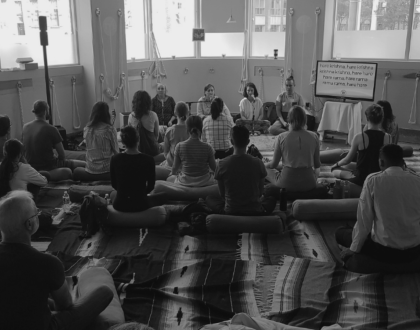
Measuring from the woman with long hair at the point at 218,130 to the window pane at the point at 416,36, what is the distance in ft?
12.7

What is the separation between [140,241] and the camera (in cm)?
377

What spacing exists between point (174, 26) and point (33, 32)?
3124 millimetres

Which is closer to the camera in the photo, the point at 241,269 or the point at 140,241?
the point at 241,269

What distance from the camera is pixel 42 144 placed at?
498cm

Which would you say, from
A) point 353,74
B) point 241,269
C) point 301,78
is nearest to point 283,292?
point 241,269

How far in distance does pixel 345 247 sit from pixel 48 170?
126 inches

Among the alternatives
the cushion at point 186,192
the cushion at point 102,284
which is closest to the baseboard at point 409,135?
the cushion at point 186,192

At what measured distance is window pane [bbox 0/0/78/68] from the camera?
6.58 meters

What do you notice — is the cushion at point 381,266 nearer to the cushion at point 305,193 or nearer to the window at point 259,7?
the cushion at point 305,193

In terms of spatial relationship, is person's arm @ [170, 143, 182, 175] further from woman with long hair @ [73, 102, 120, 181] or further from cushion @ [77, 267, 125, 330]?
cushion @ [77, 267, 125, 330]

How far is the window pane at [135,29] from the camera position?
8.62 metres

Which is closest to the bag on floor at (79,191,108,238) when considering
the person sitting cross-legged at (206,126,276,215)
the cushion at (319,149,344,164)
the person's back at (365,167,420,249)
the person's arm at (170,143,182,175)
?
the person's arm at (170,143,182,175)

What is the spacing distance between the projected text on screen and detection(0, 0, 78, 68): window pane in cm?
403

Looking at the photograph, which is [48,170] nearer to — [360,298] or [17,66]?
[17,66]
